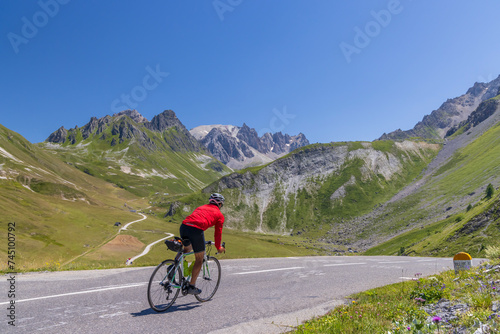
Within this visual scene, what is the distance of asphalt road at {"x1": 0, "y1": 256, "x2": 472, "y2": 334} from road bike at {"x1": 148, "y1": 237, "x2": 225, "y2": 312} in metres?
0.31

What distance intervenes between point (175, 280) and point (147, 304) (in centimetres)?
114

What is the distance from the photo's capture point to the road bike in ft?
25.7

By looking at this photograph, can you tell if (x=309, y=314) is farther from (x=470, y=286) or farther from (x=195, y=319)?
(x=470, y=286)

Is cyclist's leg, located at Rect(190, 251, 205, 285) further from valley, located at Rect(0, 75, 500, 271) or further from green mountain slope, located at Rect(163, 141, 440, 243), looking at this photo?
green mountain slope, located at Rect(163, 141, 440, 243)

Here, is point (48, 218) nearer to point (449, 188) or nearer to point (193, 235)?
point (193, 235)

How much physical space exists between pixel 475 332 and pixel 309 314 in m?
4.03

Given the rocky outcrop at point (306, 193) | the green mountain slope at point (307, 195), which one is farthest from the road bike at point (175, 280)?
the rocky outcrop at point (306, 193)

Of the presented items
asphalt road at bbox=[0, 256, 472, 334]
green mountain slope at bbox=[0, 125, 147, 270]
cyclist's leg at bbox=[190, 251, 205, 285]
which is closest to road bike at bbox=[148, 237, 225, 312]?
cyclist's leg at bbox=[190, 251, 205, 285]

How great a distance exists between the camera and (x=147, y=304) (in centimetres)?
838

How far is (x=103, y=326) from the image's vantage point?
20.7ft

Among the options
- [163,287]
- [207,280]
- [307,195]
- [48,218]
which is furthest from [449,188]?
[48,218]

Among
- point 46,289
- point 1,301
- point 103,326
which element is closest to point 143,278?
point 46,289

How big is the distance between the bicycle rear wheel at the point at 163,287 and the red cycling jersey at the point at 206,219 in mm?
1433

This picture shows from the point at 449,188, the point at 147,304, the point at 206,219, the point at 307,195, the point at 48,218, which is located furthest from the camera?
the point at 307,195
